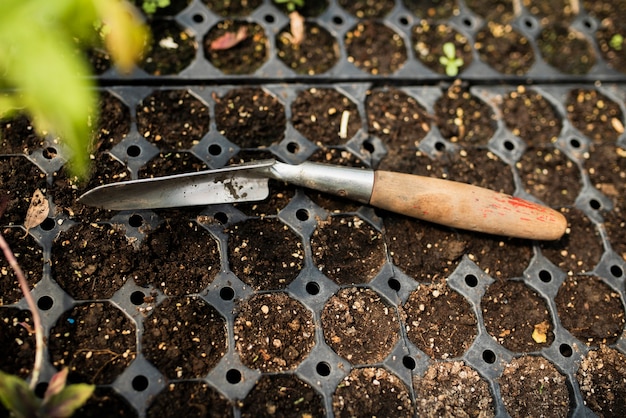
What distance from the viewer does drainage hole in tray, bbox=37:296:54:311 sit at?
1.00 meters

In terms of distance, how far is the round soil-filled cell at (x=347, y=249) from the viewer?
3.66ft

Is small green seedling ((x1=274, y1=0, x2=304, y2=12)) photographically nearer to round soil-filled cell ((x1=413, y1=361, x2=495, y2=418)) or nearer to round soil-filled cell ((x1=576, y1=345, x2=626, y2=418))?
round soil-filled cell ((x1=413, y1=361, x2=495, y2=418))

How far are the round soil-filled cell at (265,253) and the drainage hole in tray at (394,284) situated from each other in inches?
6.6

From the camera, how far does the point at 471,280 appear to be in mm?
1152

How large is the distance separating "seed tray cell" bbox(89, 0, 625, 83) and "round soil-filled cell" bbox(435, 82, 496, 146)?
0.05 metres

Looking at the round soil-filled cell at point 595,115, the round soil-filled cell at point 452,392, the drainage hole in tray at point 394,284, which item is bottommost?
the round soil-filled cell at point 452,392

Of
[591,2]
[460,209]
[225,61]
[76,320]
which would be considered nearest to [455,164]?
[460,209]

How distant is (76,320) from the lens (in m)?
1.00

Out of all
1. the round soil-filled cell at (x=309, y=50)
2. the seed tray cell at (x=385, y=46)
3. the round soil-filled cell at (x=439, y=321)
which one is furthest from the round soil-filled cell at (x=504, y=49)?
the round soil-filled cell at (x=439, y=321)

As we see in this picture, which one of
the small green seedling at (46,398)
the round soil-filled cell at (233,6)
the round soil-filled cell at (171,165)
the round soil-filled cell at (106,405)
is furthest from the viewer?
the round soil-filled cell at (233,6)

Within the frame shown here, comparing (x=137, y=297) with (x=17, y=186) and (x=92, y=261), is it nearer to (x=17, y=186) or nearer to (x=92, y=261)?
(x=92, y=261)

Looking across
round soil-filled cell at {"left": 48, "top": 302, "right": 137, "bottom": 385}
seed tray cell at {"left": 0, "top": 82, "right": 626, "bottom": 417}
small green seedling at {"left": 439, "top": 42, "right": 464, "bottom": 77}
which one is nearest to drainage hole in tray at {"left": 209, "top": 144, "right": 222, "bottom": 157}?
seed tray cell at {"left": 0, "top": 82, "right": 626, "bottom": 417}

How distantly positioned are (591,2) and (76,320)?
145cm

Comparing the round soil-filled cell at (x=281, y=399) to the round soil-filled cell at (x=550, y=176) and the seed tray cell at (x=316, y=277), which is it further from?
the round soil-filled cell at (x=550, y=176)
